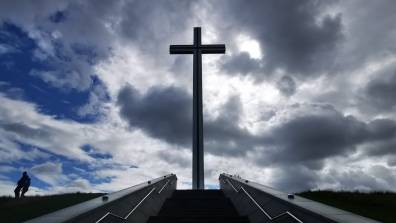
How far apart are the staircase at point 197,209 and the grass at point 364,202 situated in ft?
8.43

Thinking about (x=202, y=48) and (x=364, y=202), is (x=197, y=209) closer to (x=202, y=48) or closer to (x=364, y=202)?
(x=364, y=202)

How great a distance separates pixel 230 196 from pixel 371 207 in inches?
219

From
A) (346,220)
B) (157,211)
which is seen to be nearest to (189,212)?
(157,211)

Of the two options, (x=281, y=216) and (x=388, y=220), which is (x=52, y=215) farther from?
(x=388, y=220)

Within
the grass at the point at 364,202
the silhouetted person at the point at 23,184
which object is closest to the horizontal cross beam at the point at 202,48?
the silhouetted person at the point at 23,184

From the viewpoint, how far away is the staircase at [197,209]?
938 cm

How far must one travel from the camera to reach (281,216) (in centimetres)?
802

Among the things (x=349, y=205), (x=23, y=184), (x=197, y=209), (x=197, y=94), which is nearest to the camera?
(x=349, y=205)

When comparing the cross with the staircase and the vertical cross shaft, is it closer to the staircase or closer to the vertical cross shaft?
the vertical cross shaft

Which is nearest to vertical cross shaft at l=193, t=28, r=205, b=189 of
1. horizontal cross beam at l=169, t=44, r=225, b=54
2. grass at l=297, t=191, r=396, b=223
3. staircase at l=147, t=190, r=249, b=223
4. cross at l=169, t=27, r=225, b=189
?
cross at l=169, t=27, r=225, b=189

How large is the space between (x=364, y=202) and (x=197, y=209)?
4.44 meters

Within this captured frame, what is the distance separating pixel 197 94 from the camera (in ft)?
75.9

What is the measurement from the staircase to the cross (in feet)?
20.3

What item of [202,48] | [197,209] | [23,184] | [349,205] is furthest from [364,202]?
[202,48]
